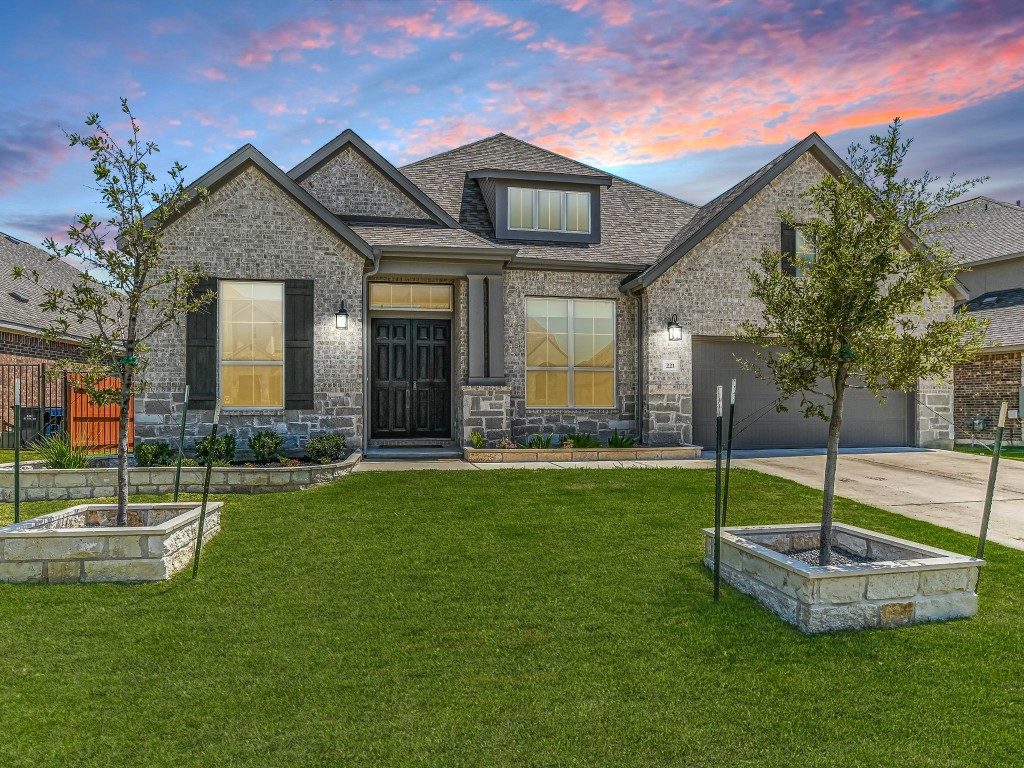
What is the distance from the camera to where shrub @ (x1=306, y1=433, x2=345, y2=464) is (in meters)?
9.99

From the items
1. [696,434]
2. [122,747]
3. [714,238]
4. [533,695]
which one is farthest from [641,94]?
[122,747]

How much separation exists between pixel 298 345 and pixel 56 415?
24.4ft

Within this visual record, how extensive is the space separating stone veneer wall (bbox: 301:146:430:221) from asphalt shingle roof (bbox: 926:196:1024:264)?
15.7 m

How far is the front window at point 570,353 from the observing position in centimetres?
1284

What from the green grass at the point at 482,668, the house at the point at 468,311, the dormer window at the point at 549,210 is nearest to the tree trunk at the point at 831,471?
the green grass at the point at 482,668

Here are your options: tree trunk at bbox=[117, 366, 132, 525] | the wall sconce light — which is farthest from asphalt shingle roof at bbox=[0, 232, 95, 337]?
the wall sconce light

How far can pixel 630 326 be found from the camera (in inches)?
521

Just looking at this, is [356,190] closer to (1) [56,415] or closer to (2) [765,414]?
(1) [56,415]

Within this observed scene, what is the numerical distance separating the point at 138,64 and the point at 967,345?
9997mm

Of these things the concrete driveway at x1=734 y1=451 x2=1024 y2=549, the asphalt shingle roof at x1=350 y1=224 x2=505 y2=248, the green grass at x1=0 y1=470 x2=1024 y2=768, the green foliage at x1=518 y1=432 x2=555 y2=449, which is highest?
the asphalt shingle roof at x1=350 y1=224 x2=505 y2=248

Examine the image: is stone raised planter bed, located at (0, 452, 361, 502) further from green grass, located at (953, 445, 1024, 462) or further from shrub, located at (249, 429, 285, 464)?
green grass, located at (953, 445, 1024, 462)

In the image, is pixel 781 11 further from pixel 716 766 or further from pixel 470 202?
pixel 716 766

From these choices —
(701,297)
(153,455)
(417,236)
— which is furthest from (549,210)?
(153,455)

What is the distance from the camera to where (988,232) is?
818 inches
